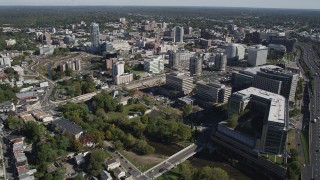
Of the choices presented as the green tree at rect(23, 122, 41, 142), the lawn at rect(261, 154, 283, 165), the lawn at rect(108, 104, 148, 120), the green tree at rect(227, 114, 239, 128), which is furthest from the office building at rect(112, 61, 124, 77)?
the lawn at rect(261, 154, 283, 165)

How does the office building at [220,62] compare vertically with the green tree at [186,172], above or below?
above

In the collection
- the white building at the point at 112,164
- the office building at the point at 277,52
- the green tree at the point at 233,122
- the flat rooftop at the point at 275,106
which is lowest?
the white building at the point at 112,164

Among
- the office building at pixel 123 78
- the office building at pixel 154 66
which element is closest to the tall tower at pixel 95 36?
the office building at pixel 154 66

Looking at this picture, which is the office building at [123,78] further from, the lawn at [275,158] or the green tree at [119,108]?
the lawn at [275,158]

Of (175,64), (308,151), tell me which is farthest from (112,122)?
(175,64)

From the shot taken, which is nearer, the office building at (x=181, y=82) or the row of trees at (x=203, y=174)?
the row of trees at (x=203, y=174)

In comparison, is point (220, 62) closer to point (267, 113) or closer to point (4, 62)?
point (267, 113)

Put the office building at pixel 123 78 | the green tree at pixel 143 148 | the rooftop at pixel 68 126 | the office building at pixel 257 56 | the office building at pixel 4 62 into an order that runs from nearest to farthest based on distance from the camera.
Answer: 1. the green tree at pixel 143 148
2. the rooftop at pixel 68 126
3. the office building at pixel 123 78
4. the office building at pixel 4 62
5. the office building at pixel 257 56

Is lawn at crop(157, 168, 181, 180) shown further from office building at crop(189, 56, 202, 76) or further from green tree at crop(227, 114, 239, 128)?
office building at crop(189, 56, 202, 76)
